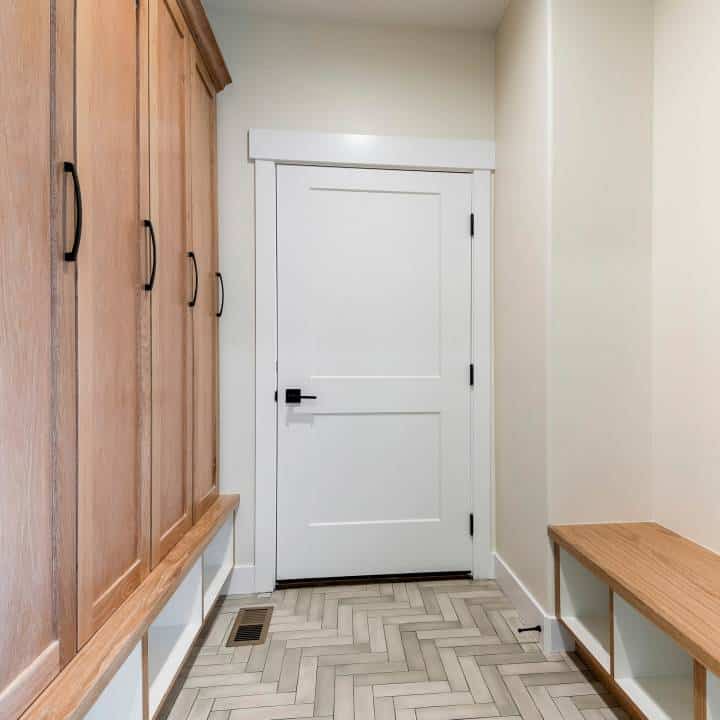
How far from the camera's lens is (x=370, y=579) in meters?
2.28

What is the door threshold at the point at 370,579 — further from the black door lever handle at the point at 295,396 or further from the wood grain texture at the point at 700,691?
the wood grain texture at the point at 700,691

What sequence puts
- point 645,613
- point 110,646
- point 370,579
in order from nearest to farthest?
1. point 110,646
2. point 645,613
3. point 370,579

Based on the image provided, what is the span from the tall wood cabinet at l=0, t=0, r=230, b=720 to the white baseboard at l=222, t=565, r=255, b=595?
23.3 inches

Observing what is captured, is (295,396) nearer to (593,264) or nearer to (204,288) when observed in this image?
(204,288)

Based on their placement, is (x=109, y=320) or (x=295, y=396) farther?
(x=295, y=396)

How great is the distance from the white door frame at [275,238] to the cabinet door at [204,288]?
20cm

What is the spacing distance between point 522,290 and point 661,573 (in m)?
1.12

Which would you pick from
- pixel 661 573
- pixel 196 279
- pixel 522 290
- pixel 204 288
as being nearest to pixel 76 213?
pixel 196 279

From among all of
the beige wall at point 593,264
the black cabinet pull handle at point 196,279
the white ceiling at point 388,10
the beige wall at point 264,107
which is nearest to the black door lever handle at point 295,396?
the beige wall at point 264,107

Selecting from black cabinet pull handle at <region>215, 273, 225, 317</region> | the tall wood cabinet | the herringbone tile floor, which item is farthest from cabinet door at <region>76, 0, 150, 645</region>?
black cabinet pull handle at <region>215, 273, 225, 317</region>

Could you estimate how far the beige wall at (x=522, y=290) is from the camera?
5.98 ft

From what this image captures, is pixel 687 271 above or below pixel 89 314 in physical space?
above

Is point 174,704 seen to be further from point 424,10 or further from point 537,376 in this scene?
point 424,10

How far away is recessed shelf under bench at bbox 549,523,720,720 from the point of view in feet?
3.71
